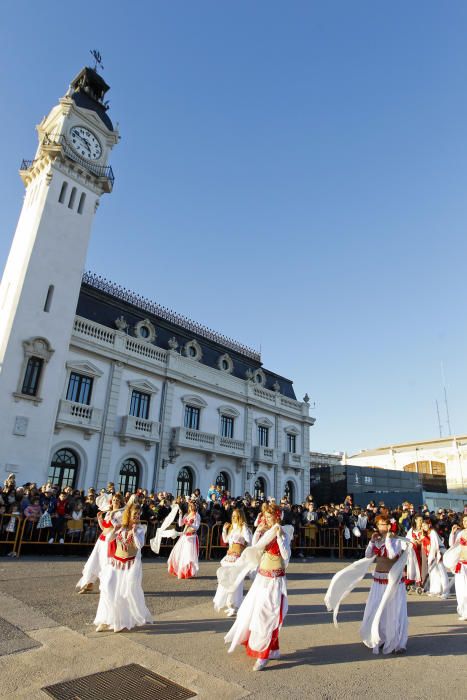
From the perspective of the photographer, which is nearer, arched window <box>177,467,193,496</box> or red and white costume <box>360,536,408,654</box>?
red and white costume <box>360,536,408,654</box>

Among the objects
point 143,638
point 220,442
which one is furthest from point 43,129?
point 143,638

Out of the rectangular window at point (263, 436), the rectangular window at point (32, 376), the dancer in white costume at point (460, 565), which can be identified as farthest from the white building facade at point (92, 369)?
the dancer in white costume at point (460, 565)

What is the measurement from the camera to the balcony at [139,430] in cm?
2325

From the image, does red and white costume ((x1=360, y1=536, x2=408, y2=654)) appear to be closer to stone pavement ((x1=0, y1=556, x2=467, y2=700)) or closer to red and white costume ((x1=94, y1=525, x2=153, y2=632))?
stone pavement ((x1=0, y1=556, x2=467, y2=700))

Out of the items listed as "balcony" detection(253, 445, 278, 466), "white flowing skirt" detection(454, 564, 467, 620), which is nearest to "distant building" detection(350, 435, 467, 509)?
"balcony" detection(253, 445, 278, 466)

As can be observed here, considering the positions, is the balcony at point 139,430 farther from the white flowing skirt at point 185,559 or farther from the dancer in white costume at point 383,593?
the dancer in white costume at point 383,593

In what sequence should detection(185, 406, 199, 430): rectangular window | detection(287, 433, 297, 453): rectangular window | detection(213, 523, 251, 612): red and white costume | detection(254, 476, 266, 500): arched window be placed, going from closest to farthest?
1. detection(213, 523, 251, 612): red and white costume
2. detection(185, 406, 199, 430): rectangular window
3. detection(254, 476, 266, 500): arched window
4. detection(287, 433, 297, 453): rectangular window

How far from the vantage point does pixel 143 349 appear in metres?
26.1

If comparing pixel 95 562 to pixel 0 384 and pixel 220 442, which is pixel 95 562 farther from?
pixel 220 442

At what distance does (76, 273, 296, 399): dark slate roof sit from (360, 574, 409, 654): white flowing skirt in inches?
844

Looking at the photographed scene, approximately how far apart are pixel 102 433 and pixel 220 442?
28.1 ft

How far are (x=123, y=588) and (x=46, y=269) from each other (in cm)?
1909

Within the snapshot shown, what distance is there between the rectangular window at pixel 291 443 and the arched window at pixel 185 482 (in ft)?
34.9

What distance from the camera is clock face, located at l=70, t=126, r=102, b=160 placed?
82.6ft
